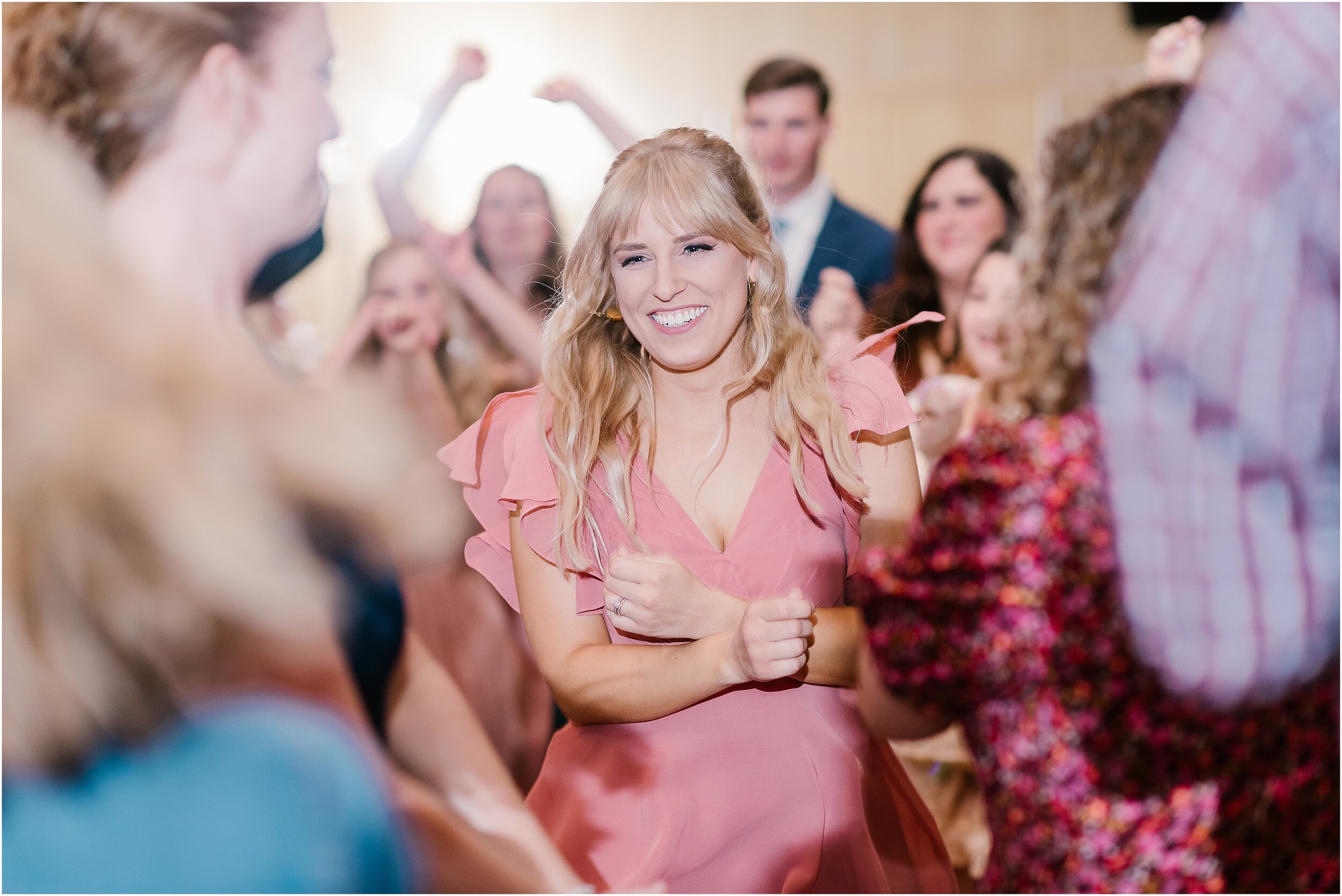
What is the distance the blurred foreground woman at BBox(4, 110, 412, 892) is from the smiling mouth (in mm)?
585

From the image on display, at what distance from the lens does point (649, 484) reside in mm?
1063

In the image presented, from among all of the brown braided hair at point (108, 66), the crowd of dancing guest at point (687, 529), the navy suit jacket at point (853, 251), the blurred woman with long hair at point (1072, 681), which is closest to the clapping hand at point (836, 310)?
the navy suit jacket at point (853, 251)

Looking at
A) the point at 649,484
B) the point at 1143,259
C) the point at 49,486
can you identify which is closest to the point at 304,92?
the point at 49,486

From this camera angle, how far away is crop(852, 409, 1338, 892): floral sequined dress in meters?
0.72

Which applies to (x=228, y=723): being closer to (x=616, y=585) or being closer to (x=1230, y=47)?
(x=616, y=585)

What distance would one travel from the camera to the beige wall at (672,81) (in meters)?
1.76

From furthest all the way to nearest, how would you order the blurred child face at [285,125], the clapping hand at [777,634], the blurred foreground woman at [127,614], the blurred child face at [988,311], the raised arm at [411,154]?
the raised arm at [411,154] < the blurred child face at [988,311] < the blurred child face at [285,125] < the blurred foreground woman at [127,614] < the clapping hand at [777,634]

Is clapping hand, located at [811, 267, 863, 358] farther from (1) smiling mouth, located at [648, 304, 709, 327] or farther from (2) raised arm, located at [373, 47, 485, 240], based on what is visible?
(2) raised arm, located at [373, 47, 485, 240]

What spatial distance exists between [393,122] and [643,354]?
103 cm

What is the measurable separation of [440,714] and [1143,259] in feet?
3.64

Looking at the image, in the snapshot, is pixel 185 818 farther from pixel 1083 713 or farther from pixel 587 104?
pixel 587 104

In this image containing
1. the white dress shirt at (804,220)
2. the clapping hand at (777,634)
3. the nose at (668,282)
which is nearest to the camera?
the clapping hand at (777,634)

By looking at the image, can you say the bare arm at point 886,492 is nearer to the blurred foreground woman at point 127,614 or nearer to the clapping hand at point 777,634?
the clapping hand at point 777,634

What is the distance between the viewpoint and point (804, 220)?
75.7 inches
